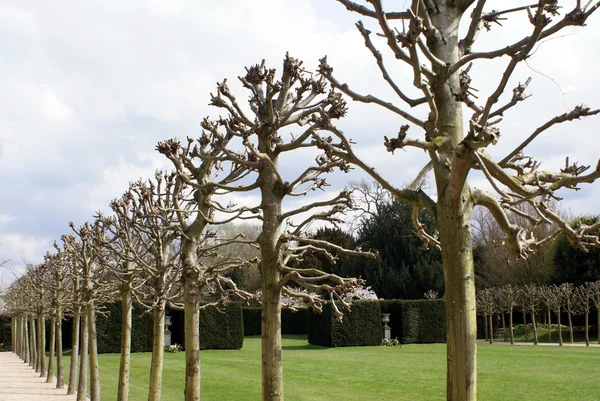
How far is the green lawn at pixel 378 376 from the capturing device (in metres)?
13.7

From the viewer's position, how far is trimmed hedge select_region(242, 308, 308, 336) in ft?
134

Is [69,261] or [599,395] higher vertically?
[69,261]

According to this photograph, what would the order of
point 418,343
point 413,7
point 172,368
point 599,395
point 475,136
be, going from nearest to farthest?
A: point 475,136 → point 413,7 → point 599,395 → point 172,368 → point 418,343

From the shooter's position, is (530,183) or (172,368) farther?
(172,368)

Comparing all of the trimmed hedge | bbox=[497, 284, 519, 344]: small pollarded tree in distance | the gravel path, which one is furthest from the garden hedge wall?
bbox=[497, 284, 519, 344]: small pollarded tree in distance

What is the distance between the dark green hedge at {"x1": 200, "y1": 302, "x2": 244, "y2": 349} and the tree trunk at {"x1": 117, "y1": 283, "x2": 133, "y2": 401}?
17541mm

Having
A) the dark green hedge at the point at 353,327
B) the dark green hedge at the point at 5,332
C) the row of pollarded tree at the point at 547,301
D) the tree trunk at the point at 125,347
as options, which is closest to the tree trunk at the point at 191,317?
the tree trunk at the point at 125,347

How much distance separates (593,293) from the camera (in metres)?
29.1


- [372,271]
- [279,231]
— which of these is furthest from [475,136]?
[372,271]

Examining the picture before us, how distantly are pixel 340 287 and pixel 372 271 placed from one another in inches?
1363

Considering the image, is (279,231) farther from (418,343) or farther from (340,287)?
(418,343)

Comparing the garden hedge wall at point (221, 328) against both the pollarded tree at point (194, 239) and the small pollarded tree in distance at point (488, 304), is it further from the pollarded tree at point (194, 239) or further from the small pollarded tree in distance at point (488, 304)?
the pollarded tree at point (194, 239)

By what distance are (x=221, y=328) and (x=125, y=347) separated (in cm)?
1848

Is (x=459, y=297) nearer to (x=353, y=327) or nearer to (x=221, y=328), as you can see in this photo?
(x=221, y=328)
